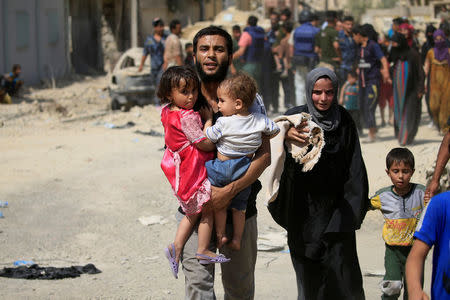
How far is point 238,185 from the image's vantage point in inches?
142

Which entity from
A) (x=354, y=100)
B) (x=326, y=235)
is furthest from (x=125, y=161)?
(x=326, y=235)

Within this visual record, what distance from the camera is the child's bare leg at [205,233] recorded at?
367 cm

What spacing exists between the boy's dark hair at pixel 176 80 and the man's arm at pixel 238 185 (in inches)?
17.6

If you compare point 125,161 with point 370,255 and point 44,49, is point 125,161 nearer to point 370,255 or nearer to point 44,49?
point 370,255

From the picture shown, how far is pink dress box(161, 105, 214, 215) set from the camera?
11.8ft

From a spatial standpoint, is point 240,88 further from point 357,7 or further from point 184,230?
point 357,7

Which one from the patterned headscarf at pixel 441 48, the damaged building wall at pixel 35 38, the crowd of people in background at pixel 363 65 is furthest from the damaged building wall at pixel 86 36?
the patterned headscarf at pixel 441 48

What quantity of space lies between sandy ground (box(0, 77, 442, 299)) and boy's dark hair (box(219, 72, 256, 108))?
2.22 meters

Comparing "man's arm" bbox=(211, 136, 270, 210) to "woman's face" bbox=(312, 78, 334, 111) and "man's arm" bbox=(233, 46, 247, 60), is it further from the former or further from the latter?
"man's arm" bbox=(233, 46, 247, 60)

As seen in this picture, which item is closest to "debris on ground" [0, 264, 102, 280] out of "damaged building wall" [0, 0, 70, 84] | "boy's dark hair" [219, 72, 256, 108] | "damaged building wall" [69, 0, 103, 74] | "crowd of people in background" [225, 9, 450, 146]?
"boy's dark hair" [219, 72, 256, 108]

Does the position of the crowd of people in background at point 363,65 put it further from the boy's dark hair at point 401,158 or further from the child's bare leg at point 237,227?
the child's bare leg at point 237,227

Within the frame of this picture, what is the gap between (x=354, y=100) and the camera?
433 inches

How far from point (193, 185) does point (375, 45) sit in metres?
8.18

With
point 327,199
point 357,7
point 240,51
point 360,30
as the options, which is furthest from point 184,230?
point 357,7
